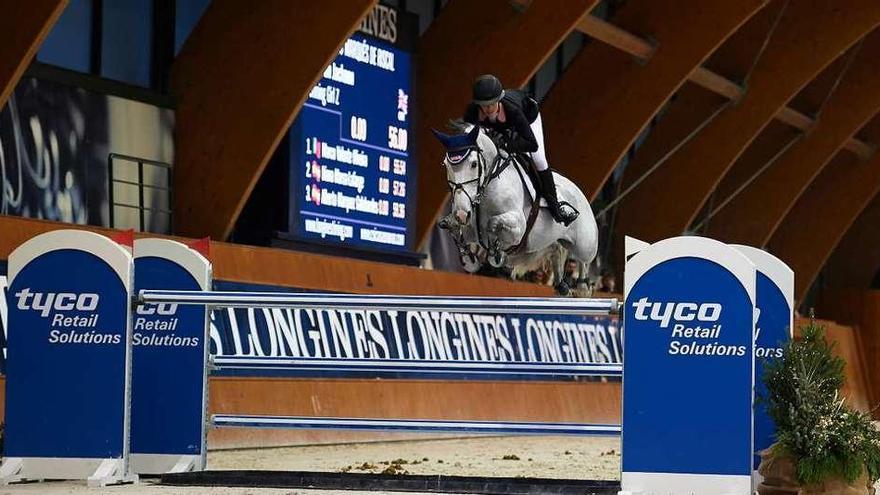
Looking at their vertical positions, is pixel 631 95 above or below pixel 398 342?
above

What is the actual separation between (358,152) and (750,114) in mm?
11882

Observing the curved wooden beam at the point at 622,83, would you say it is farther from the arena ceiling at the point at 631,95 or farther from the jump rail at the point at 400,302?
the jump rail at the point at 400,302

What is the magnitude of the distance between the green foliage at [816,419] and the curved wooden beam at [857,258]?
35052 millimetres

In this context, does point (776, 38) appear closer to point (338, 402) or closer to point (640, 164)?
point (640, 164)

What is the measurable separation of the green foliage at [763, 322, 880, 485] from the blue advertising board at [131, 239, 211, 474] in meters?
3.65

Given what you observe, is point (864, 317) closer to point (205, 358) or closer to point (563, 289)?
point (563, 289)

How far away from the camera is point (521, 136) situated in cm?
958

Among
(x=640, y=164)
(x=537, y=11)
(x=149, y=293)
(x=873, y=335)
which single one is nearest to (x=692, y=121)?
(x=640, y=164)

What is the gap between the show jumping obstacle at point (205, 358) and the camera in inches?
362

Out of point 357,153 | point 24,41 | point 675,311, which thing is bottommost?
point 675,311

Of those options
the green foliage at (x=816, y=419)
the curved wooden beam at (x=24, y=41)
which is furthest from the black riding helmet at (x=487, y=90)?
the curved wooden beam at (x=24, y=41)

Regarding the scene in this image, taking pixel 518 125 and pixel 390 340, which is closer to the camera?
pixel 518 125

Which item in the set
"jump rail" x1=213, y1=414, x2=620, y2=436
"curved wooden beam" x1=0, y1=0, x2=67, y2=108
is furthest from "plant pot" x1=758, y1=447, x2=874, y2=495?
"curved wooden beam" x1=0, y1=0, x2=67, y2=108

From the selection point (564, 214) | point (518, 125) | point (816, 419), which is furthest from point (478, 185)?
point (816, 419)
